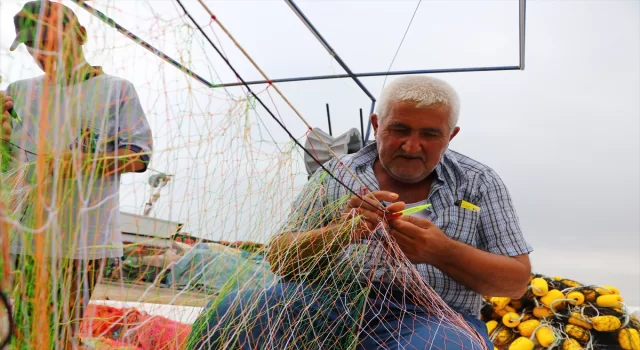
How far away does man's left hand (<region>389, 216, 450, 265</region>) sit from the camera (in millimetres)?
1252

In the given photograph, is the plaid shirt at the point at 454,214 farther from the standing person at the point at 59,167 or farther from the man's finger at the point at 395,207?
→ the standing person at the point at 59,167

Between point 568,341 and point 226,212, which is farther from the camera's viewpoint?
point 568,341

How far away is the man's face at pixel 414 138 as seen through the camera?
1.45m

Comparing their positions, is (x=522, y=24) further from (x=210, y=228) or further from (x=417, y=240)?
(x=210, y=228)

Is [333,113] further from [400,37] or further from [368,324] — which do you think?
[368,324]

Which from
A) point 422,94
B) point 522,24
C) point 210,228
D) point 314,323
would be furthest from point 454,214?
point 522,24

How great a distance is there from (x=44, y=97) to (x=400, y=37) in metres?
3.03

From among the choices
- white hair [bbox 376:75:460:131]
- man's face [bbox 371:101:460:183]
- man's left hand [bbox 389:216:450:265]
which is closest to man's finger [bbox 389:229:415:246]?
man's left hand [bbox 389:216:450:265]

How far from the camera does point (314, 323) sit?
1.30 metres

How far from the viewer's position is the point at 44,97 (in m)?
0.75

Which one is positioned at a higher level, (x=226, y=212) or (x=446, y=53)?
(x=446, y=53)

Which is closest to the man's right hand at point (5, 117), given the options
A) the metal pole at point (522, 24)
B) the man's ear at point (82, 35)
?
the man's ear at point (82, 35)

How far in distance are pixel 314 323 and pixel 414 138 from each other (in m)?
0.58

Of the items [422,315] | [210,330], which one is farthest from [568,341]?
[210,330]
